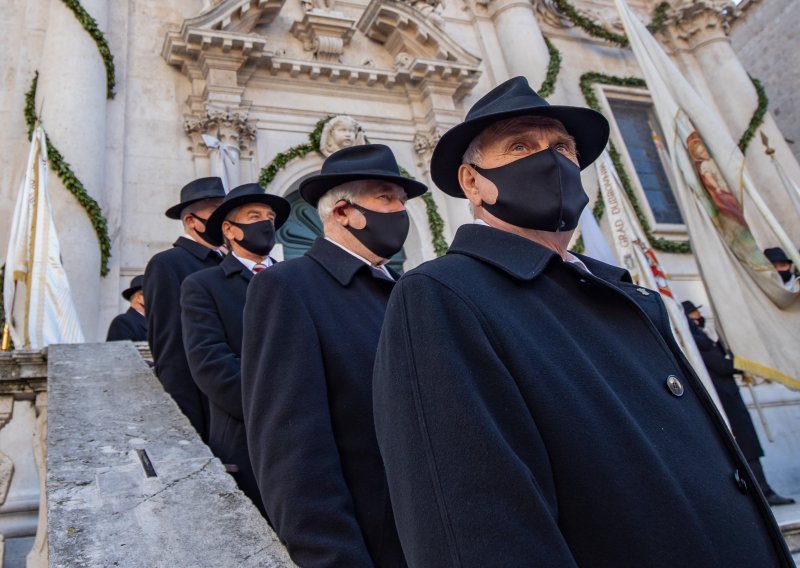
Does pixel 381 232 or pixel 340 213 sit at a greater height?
pixel 340 213

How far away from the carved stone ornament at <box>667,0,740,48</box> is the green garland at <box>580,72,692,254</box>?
6.07 ft

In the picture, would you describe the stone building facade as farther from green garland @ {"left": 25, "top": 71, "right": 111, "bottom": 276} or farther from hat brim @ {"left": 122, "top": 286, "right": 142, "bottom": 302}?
hat brim @ {"left": 122, "top": 286, "right": 142, "bottom": 302}

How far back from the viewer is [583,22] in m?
13.6

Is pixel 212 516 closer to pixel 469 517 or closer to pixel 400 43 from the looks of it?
pixel 469 517

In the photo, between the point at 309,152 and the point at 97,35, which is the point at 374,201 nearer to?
the point at 309,152

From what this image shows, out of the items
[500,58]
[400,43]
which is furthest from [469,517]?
[500,58]

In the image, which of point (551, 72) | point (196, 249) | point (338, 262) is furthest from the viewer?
point (551, 72)

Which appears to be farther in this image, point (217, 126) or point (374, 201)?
point (217, 126)

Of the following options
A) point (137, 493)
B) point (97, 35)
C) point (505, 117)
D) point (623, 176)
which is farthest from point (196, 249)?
point (623, 176)

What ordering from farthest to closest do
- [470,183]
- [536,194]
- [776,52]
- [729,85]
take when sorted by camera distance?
[776,52] → [729,85] → [470,183] → [536,194]

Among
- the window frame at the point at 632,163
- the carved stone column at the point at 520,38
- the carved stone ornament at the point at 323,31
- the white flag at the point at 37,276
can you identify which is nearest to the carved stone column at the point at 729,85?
the window frame at the point at 632,163

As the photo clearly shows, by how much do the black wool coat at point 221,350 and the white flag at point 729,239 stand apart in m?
5.22

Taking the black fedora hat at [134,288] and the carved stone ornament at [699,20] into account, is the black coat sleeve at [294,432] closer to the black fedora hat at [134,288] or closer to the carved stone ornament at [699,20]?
the black fedora hat at [134,288]

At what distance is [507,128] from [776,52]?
64.5 feet
